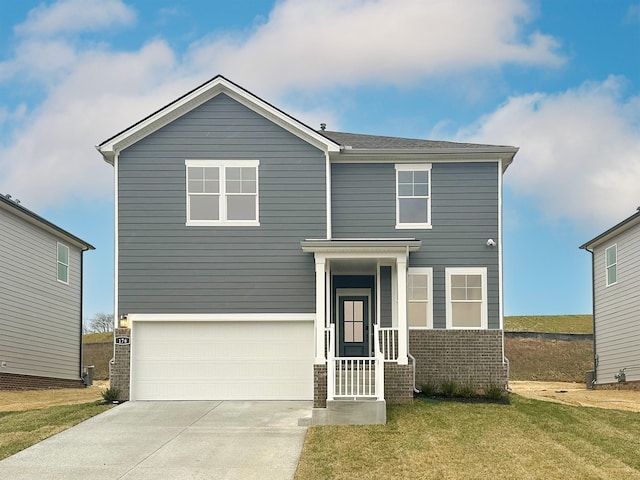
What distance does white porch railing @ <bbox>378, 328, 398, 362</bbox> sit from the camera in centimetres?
1781

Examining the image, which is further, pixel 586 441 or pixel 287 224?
pixel 287 224

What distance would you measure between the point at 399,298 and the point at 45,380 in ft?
44.0

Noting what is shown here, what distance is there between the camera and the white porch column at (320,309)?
1747 centimetres

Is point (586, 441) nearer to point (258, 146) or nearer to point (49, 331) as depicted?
point (258, 146)

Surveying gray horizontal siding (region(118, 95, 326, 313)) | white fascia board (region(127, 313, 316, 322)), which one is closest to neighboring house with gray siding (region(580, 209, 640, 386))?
gray horizontal siding (region(118, 95, 326, 313))

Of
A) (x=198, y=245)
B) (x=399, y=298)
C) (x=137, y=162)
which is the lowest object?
(x=399, y=298)

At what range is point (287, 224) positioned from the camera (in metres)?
19.6

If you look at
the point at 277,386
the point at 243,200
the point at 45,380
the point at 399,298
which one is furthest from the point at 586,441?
the point at 45,380

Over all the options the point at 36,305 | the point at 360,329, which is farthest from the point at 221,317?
the point at 36,305

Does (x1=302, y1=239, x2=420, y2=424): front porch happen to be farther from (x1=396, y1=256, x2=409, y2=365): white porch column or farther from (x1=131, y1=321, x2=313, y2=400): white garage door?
(x1=131, y1=321, x2=313, y2=400): white garage door

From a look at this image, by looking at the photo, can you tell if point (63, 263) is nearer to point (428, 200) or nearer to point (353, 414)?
point (428, 200)

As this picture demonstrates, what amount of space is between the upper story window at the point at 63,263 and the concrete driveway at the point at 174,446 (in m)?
10.5

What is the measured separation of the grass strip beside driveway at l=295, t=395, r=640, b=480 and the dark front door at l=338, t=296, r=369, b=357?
3.16m

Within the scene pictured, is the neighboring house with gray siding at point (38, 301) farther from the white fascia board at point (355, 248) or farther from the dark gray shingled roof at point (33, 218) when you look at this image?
the white fascia board at point (355, 248)
